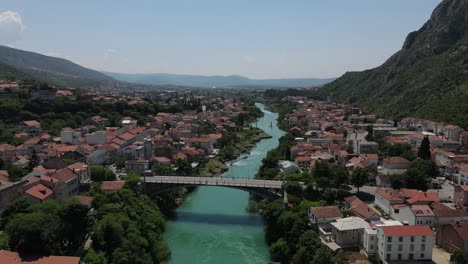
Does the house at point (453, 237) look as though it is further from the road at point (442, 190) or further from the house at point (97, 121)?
the house at point (97, 121)

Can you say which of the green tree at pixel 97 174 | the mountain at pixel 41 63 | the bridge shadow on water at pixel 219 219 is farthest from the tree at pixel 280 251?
the mountain at pixel 41 63

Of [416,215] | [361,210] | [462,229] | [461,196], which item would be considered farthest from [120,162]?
[462,229]

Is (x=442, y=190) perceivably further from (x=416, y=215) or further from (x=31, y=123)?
(x=31, y=123)

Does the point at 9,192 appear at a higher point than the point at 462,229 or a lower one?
higher

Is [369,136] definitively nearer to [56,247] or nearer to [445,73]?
[445,73]

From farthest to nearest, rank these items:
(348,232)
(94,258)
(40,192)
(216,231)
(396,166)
Answer: 1. (396,166)
2. (216,231)
3. (40,192)
4. (348,232)
5. (94,258)
